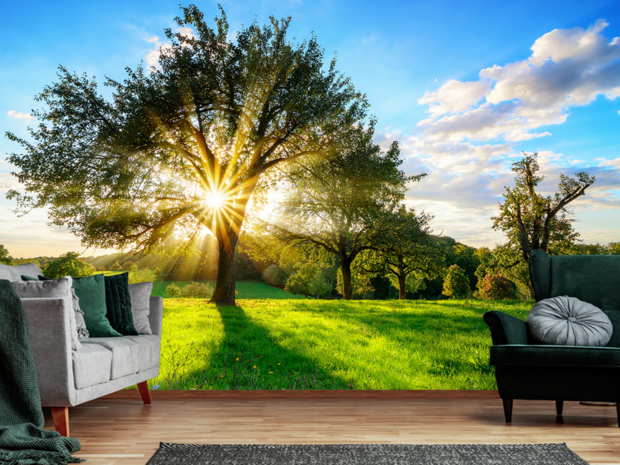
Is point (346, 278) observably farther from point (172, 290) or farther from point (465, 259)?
point (172, 290)

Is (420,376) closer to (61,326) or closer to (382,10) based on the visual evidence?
(61,326)

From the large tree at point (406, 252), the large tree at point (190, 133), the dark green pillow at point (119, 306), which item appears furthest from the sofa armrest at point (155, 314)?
the large tree at point (406, 252)

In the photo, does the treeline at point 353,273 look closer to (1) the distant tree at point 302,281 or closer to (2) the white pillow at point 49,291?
(1) the distant tree at point 302,281

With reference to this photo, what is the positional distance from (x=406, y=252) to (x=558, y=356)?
2164 millimetres

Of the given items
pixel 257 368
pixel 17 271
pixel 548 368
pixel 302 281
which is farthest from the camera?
pixel 302 281

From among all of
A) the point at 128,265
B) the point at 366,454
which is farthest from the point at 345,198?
the point at 366,454

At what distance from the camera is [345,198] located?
15.8 ft

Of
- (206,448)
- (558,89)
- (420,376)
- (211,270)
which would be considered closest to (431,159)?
(558,89)

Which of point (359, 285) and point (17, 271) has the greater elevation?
point (17, 271)

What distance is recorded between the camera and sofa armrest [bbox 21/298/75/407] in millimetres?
2119

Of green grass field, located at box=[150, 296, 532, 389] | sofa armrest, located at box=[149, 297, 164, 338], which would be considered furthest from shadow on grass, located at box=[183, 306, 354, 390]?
sofa armrest, located at box=[149, 297, 164, 338]

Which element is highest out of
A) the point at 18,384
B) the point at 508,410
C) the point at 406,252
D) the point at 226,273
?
the point at 406,252

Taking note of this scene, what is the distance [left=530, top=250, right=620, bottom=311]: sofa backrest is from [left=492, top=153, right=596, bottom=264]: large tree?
1.23 meters

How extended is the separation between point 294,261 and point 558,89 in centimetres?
314
